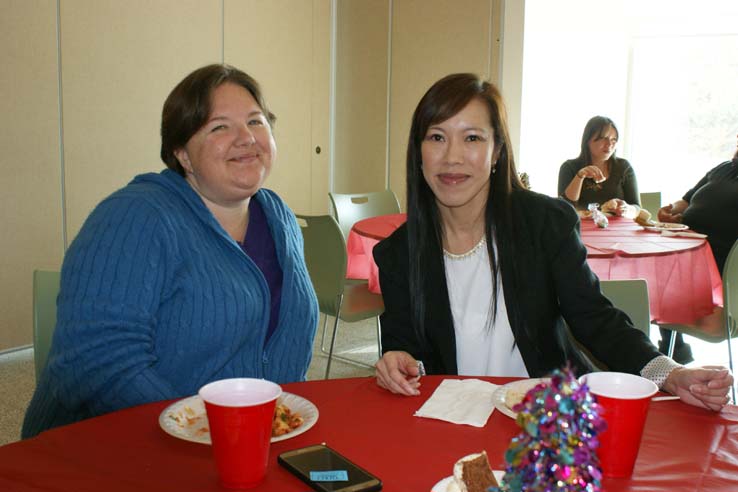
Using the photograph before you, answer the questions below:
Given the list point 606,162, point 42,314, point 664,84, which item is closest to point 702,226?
point 606,162

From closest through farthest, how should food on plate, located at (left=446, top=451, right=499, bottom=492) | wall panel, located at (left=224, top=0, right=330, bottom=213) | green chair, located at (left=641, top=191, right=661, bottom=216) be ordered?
food on plate, located at (left=446, top=451, right=499, bottom=492)
green chair, located at (left=641, top=191, right=661, bottom=216)
wall panel, located at (left=224, top=0, right=330, bottom=213)

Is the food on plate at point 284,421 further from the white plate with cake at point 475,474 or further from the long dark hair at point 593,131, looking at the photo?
the long dark hair at point 593,131

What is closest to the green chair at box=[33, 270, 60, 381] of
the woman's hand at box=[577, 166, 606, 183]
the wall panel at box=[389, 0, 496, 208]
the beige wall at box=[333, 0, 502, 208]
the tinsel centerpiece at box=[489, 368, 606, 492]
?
the tinsel centerpiece at box=[489, 368, 606, 492]

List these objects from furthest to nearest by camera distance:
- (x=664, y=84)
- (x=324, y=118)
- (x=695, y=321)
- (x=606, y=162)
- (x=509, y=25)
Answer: (x=664, y=84) → (x=324, y=118) → (x=509, y=25) → (x=606, y=162) → (x=695, y=321)

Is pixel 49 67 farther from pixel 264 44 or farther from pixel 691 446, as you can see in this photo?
pixel 691 446

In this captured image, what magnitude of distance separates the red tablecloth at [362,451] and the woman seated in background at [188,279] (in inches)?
12.7

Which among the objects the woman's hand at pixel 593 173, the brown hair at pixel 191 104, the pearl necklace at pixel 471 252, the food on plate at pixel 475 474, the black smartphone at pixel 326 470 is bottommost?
the black smartphone at pixel 326 470

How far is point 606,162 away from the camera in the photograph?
4750 millimetres

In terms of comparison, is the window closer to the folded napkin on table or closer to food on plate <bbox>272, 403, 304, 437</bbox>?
the folded napkin on table

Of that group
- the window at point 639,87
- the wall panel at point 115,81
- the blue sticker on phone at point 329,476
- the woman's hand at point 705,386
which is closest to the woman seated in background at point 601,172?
the wall panel at point 115,81

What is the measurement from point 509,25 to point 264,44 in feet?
7.01

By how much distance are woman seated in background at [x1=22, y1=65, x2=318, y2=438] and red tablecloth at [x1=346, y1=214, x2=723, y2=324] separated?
1590 millimetres

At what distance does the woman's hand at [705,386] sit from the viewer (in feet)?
3.89

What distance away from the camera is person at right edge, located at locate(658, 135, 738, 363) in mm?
3875
